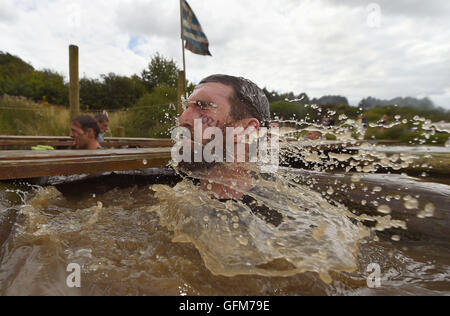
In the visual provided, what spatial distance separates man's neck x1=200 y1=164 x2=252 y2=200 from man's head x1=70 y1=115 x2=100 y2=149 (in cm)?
325

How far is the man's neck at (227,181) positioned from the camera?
179 cm

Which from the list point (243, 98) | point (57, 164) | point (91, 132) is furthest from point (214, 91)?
point (91, 132)

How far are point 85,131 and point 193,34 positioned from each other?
18.7 ft

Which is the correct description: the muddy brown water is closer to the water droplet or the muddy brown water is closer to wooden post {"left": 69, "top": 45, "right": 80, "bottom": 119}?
the water droplet

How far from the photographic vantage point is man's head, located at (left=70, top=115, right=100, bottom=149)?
4195 mm

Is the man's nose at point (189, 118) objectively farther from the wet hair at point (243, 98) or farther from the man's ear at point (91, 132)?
the man's ear at point (91, 132)

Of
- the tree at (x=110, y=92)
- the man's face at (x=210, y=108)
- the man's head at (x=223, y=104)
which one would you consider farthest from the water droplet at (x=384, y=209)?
the tree at (x=110, y=92)

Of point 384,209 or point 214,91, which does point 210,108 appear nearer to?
point 214,91

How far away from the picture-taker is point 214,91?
68.3 inches

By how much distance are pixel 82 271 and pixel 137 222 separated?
2.58 feet

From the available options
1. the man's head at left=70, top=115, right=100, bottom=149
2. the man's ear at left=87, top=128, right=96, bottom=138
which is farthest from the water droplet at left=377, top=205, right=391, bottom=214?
the man's ear at left=87, top=128, right=96, bottom=138
